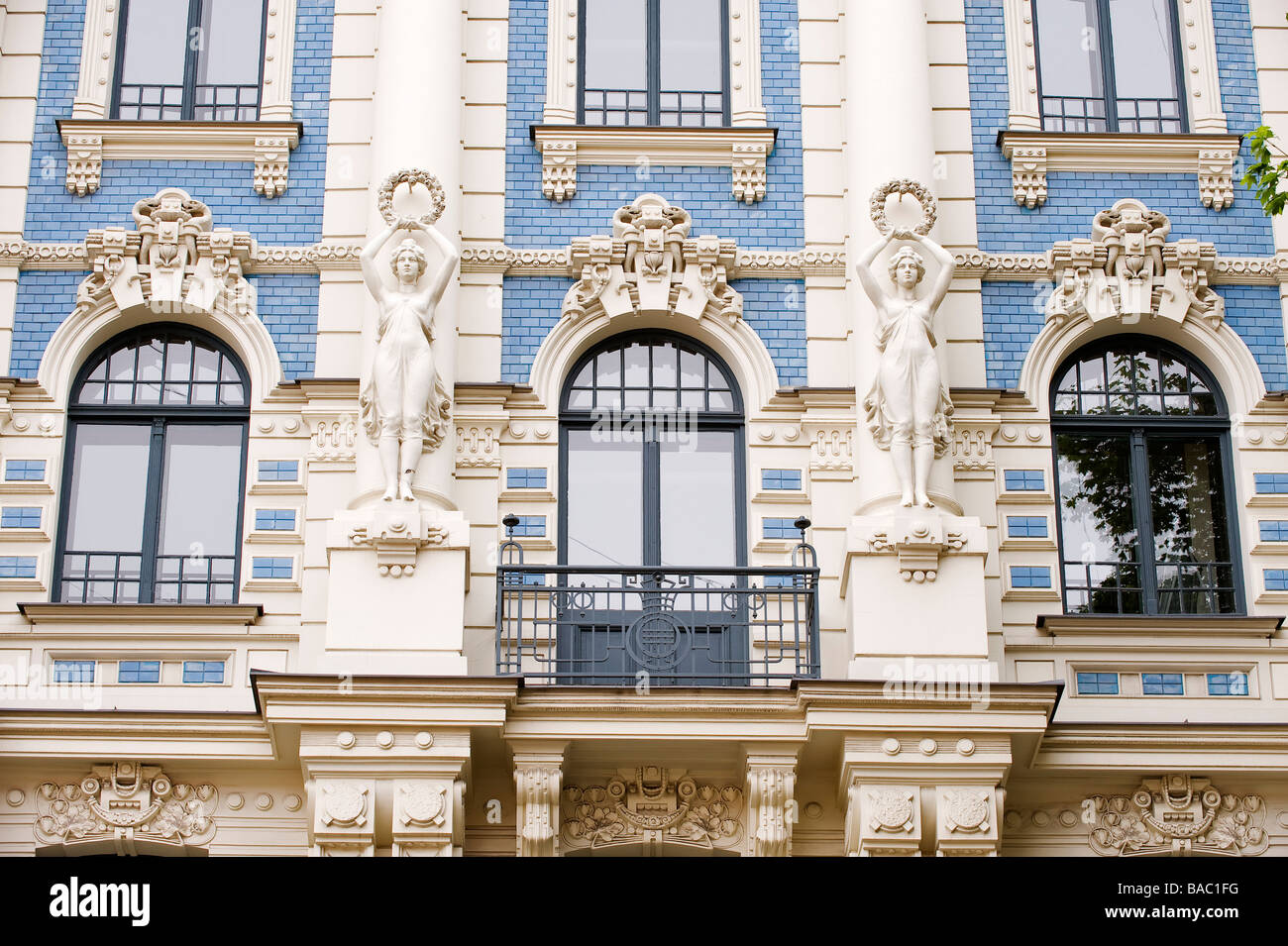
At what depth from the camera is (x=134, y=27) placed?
21.7 meters

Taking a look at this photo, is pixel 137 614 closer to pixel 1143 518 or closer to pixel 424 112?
pixel 424 112

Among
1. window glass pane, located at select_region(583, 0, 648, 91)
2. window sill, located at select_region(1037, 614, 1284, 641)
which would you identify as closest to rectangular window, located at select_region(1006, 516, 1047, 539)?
window sill, located at select_region(1037, 614, 1284, 641)

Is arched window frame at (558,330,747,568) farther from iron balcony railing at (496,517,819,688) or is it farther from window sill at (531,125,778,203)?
window sill at (531,125,778,203)

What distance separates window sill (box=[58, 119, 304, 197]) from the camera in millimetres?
20688

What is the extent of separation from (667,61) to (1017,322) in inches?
167

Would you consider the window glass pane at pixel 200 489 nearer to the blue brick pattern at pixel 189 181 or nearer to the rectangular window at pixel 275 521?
the rectangular window at pixel 275 521

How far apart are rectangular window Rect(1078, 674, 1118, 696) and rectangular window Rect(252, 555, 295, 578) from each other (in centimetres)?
669

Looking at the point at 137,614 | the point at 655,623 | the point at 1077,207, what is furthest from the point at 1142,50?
the point at 137,614

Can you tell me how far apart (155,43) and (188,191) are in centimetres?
186

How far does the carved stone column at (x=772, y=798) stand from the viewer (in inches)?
690

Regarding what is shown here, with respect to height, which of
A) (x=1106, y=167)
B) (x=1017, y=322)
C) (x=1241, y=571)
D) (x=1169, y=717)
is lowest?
(x=1169, y=717)

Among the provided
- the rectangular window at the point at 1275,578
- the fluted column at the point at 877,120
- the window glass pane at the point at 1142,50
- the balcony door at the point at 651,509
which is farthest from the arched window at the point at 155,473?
the rectangular window at the point at 1275,578
